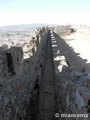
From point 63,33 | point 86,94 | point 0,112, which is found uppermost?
point 86,94

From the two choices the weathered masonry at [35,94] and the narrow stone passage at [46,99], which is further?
the narrow stone passage at [46,99]

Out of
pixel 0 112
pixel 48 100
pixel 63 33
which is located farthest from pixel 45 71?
pixel 63 33

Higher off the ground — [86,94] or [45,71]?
[86,94]

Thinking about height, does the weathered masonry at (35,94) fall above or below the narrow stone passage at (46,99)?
above

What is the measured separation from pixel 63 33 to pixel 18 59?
1153 inches

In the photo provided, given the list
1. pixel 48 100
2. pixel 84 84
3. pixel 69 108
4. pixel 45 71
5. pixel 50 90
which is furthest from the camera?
pixel 45 71

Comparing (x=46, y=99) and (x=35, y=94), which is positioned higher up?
(x=35, y=94)

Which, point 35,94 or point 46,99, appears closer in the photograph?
point 35,94

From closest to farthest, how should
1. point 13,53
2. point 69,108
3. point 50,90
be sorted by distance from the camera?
point 69,108 → point 13,53 → point 50,90

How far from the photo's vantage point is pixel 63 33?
34062 millimetres

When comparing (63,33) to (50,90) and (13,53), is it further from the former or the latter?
(13,53)

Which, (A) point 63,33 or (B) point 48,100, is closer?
(B) point 48,100

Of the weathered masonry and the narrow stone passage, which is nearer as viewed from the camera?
the weathered masonry

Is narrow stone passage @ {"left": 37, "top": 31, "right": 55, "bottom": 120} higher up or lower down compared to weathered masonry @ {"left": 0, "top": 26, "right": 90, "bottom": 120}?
lower down
